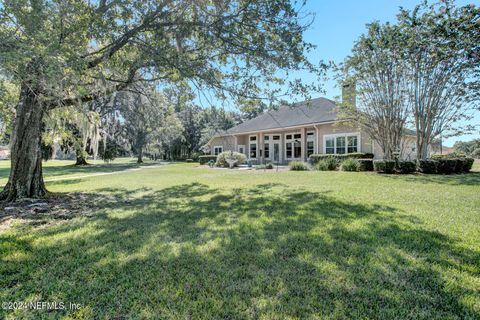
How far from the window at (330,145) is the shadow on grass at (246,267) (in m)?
14.5

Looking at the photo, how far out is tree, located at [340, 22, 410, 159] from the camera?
1178 cm

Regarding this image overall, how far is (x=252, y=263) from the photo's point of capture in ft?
9.27

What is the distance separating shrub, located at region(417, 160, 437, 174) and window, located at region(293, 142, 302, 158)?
10.3 m

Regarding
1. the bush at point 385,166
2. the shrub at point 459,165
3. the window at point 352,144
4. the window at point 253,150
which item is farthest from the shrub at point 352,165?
the window at point 253,150

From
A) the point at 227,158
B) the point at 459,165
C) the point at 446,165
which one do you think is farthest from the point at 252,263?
the point at 227,158

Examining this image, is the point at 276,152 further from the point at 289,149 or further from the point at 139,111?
the point at 139,111

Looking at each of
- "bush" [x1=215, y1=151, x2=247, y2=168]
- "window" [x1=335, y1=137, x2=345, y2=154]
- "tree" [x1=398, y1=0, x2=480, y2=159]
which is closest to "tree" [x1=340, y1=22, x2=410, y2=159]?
"tree" [x1=398, y1=0, x2=480, y2=159]

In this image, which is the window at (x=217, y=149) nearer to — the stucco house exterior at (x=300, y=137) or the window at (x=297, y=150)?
the stucco house exterior at (x=300, y=137)

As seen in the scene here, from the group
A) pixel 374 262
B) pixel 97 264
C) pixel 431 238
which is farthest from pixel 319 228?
pixel 97 264

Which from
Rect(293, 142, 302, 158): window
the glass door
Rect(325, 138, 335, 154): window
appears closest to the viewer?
Rect(325, 138, 335, 154): window

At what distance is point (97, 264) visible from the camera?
2.89 metres

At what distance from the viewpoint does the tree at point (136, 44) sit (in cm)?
466

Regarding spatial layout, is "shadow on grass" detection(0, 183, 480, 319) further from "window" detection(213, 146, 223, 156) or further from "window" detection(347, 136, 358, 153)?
"window" detection(213, 146, 223, 156)

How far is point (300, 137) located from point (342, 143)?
14.2ft
